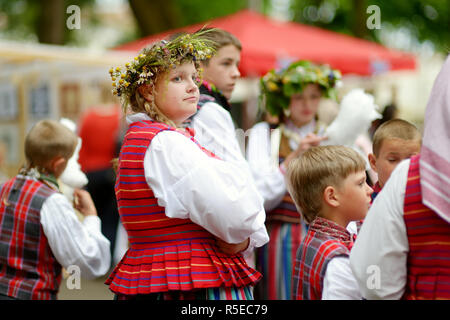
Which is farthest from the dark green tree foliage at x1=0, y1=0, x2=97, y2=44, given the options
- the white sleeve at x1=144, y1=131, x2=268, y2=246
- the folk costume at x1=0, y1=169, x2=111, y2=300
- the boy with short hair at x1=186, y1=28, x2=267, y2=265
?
the white sleeve at x1=144, y1=131, x2=268, y2=246

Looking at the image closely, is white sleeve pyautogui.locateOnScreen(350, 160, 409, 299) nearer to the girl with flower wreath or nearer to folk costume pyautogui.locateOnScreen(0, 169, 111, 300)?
folk costume pyautogui.locateOnScreen(0, 169, 111, 300)

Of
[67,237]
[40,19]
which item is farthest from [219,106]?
[40,19]

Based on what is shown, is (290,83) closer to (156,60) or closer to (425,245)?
(156,60)

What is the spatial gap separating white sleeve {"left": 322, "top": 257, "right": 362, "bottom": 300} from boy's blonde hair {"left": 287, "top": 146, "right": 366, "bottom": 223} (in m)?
0.31

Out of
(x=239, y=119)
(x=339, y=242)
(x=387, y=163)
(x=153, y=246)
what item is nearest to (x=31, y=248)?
(x=153, y=246)

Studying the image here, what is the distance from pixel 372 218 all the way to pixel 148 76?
993mm

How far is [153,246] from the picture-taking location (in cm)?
215

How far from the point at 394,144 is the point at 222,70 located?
41.3 inches

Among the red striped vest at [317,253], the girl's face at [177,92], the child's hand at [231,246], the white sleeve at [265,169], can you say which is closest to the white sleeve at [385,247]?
the red striped vest at [317,253]

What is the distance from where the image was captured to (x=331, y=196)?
2.22 m

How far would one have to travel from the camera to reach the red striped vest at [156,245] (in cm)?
210

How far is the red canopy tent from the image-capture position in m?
6.60

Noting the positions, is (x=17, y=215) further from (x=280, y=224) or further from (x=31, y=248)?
(x=280, y=224)

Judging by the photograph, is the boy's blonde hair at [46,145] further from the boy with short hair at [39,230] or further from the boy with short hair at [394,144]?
the boy with short hair at [394,144]
